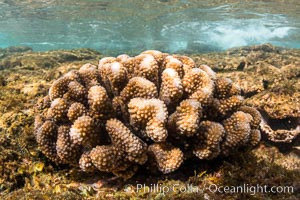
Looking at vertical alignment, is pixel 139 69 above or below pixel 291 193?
above

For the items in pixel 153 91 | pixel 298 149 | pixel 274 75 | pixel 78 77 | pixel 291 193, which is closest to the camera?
pixel 291 193

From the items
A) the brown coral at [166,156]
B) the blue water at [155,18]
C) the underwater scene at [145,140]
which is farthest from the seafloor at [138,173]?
the blue water at [155,18]

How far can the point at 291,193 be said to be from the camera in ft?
9.36

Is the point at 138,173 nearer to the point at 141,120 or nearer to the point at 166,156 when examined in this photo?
the point at 166,156

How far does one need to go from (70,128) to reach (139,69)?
3.68ft

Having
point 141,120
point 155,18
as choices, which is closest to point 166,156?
point 141,120

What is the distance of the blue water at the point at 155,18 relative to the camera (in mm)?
22844

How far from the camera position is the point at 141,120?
2.99 metres

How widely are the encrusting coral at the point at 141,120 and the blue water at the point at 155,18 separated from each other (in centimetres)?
2019

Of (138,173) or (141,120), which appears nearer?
(141,120)

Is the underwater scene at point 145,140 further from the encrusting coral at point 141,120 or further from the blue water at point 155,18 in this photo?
the blue water at point 155,18

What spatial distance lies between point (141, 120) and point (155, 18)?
28.3m

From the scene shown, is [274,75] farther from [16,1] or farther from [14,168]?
[16,1]

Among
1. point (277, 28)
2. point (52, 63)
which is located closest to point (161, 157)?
point (52, 63)
